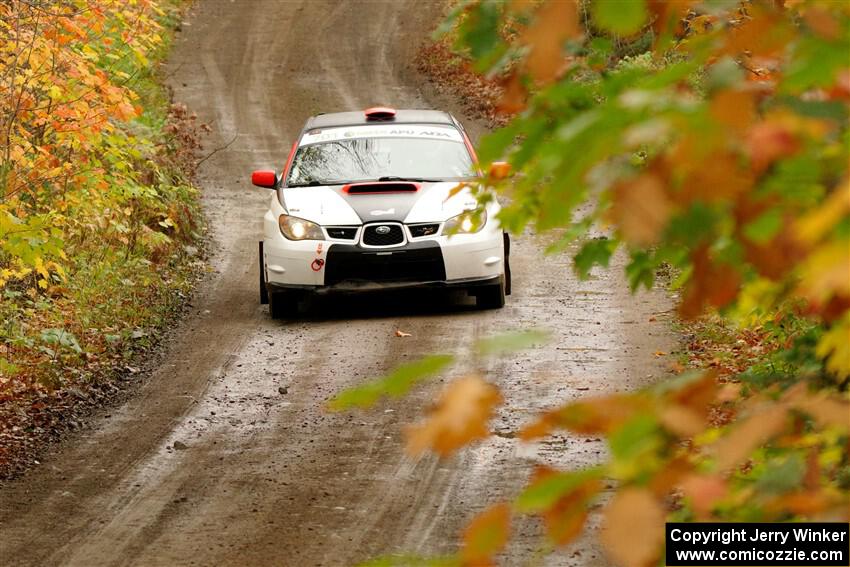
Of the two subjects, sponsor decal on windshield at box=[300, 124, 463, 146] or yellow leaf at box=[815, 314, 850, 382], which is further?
sponsor decal on windshield at box=[300, 124, 463, 146]

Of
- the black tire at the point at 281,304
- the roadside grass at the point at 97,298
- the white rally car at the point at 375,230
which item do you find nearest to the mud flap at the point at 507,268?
the white rally car at the point at 375,230

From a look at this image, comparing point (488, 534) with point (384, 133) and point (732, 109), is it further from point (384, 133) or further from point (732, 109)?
point (384, 133)

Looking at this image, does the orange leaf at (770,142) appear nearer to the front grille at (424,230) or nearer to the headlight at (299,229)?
the front grille at (424,230)

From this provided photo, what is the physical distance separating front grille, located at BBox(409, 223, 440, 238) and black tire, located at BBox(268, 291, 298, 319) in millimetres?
1413

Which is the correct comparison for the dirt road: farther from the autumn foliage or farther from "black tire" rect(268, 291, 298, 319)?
the autumn foliage

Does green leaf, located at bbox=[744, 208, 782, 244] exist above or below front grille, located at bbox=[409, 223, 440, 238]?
above

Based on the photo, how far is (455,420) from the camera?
1857 millimetres

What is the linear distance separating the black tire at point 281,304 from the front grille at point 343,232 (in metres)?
0.82

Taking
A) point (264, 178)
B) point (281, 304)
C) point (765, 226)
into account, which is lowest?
point (281, 304)

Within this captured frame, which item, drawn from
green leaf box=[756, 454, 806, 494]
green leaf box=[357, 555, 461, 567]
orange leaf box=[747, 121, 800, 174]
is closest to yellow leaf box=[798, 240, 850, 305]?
orange leaf box=[747, 121, 800, 174]

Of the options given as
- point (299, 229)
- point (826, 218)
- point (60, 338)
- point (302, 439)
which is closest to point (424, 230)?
point (299, 229)

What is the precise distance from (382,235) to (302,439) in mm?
3509

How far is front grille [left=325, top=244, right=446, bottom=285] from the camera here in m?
11.6

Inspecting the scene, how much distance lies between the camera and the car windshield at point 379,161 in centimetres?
1235
